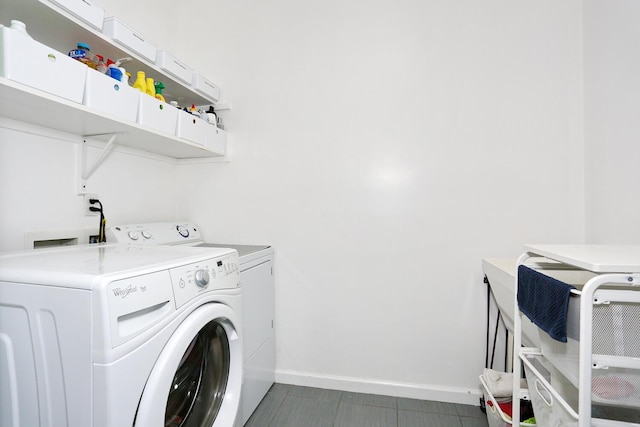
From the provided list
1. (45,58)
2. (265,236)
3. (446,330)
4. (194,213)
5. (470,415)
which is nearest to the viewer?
(45,58)

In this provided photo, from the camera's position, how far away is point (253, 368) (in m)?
1.67

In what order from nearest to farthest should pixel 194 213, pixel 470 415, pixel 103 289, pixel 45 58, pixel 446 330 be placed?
pixel 103 289 < pixel 45 58 < pixel 470 415 < pixel 446 330 < pixel 194 213

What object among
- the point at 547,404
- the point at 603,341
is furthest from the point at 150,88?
the point at 547,404

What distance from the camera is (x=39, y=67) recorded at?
38.1 inches

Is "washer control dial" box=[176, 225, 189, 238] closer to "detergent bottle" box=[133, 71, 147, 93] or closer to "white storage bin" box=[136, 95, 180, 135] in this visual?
"white storage bin" box=[136, 95, 180, 135]

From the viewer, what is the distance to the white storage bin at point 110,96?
115 centimetres

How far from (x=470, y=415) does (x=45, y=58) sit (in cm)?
259

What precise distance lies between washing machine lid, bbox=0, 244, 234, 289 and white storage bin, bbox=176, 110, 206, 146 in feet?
2.73

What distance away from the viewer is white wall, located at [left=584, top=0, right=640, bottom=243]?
126cm

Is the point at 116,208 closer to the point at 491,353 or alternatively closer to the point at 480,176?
the point at 480,176

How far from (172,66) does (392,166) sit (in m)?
1.44

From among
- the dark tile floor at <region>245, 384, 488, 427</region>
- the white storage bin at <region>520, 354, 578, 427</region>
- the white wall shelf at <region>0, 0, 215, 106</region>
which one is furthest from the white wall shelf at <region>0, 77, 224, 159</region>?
the white storage bin at <region>520, 354, 578, 427</region>

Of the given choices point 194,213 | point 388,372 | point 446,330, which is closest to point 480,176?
point 446,330

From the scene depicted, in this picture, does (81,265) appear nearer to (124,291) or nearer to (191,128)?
(124,291)
